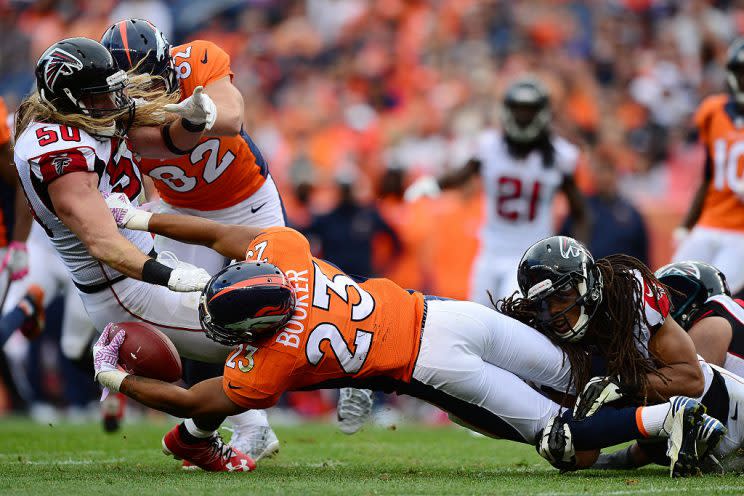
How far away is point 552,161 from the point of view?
8.09 m

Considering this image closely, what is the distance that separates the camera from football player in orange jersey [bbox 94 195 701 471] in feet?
14.2

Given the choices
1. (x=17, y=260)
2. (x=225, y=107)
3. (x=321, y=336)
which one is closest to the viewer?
(x=321, y=336)

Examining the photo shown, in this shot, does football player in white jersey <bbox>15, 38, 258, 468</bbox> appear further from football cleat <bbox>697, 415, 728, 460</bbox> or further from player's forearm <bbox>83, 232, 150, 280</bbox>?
football cleat <bbox>697, 415, 728, 460</bbox>

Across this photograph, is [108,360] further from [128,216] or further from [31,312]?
[31,312]

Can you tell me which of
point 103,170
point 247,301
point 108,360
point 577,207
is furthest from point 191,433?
point 577,207

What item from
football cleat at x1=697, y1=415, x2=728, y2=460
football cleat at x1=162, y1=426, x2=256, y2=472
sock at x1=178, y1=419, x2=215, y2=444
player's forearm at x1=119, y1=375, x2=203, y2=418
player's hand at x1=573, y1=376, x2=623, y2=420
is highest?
football cleat at x1=697, y1=415, x2=728, y2=460

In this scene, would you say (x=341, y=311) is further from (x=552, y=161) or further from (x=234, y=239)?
(x=552, y=161)

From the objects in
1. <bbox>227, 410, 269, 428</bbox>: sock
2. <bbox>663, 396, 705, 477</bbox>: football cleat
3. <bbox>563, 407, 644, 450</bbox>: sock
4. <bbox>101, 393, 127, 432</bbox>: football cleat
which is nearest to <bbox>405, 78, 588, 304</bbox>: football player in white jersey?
<bbox>101, 393, 127, 432</bbox>: football cleat

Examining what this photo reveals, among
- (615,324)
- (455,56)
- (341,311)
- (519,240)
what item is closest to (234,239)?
(341,311)

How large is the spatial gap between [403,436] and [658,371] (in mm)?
2813

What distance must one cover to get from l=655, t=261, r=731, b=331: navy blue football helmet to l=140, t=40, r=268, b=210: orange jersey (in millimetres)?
1983

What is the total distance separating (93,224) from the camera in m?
4.53

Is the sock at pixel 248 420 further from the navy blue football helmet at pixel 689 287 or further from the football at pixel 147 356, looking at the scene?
the navy blue football helmet at pixel 689 287

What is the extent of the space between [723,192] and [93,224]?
4576 mm
